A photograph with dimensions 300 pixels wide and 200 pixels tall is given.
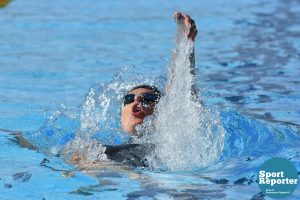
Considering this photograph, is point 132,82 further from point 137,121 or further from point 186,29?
point 186,29

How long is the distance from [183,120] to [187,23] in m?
0.62

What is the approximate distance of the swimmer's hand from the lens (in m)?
4.30

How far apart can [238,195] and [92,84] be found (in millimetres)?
3330

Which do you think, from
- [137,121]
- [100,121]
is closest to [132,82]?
[100,121]

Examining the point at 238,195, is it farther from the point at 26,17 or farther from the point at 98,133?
the point at 26,17

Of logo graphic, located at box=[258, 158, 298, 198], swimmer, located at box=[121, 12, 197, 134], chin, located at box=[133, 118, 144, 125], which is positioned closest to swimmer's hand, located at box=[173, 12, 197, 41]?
swimmer, located at box=[121, 12, 197, 134]

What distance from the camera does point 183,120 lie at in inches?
178

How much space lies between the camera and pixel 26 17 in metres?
9.88

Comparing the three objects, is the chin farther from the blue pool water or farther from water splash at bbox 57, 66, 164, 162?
the blue pool water

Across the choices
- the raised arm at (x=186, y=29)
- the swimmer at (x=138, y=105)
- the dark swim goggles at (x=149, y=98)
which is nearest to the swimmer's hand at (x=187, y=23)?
the raised arm at (x=186, y=29)

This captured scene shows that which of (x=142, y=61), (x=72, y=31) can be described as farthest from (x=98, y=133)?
(x=72, y=31)

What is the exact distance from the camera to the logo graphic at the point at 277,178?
12.1 ft

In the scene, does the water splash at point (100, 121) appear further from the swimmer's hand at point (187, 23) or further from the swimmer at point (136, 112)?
the swimmer's hand at point (187, 23)

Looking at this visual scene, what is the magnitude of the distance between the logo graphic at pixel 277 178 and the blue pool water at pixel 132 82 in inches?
2.5
